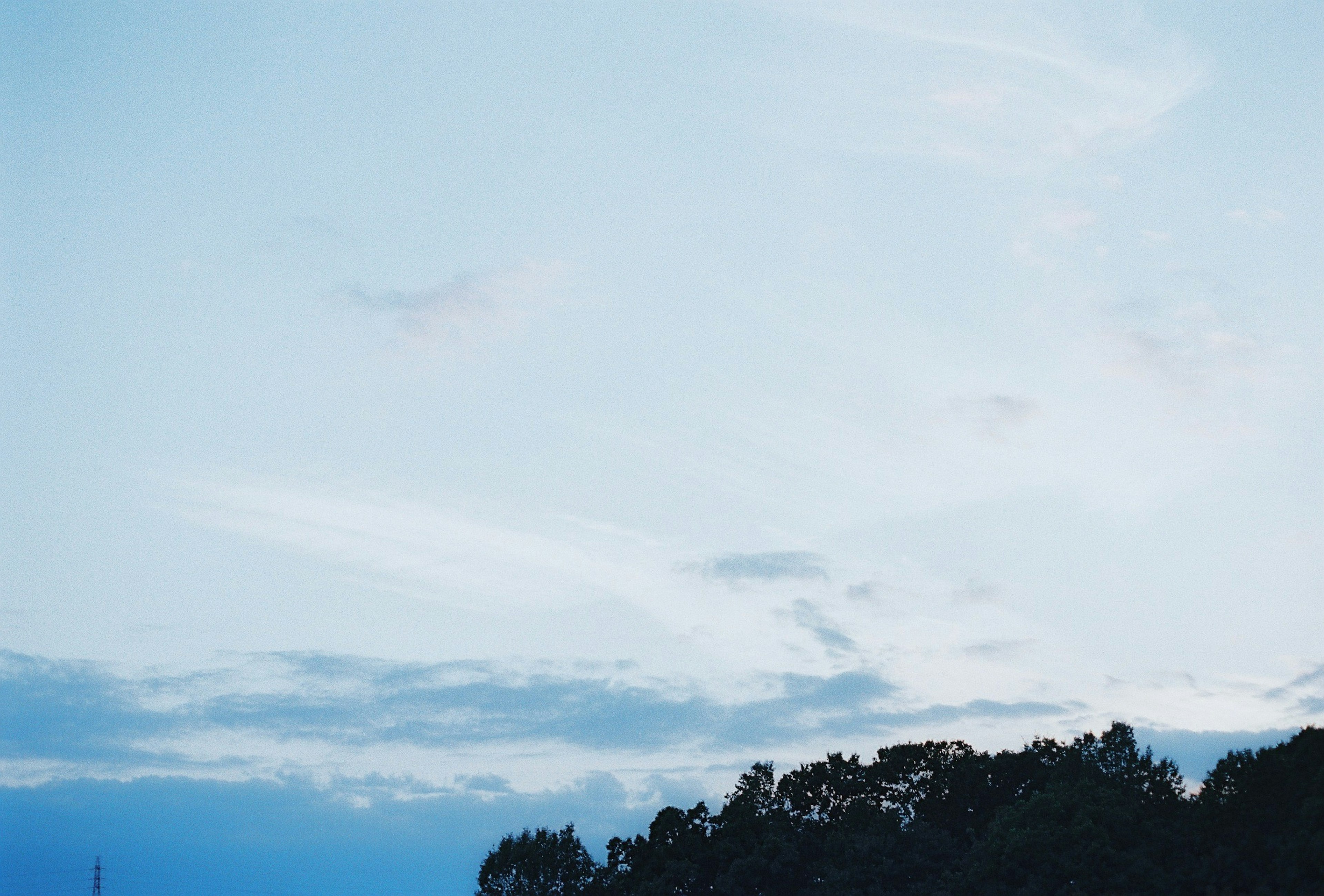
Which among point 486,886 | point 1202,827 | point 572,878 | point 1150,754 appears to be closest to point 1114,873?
point 1202,827

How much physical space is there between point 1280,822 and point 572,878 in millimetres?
60972

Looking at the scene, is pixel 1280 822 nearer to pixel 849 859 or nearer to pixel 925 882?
pixel 925 882

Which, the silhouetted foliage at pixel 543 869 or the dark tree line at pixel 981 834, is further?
the silhouetted foliage at pixel 543 869

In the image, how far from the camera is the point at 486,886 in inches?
4087

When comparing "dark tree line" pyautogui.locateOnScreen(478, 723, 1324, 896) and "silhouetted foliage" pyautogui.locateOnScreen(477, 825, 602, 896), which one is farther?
"silhouetted foliage" pyautogui.locateOnScreen(477, 825, 602, 896)

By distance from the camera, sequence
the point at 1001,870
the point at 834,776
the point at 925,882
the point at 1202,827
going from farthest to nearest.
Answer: the point at 834,776
the point at 925,882
the point at 1001,870
the point at 1202,827

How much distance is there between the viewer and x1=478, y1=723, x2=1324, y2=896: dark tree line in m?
57.7

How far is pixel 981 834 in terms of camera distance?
83875mm

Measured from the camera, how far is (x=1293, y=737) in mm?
57406

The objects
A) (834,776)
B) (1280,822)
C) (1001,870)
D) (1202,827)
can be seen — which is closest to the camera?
(1280,822)

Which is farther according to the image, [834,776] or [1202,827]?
[834,776]

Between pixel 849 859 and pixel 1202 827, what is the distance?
25.5 metres

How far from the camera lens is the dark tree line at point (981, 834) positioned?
57.7 metres

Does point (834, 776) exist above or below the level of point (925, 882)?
above
